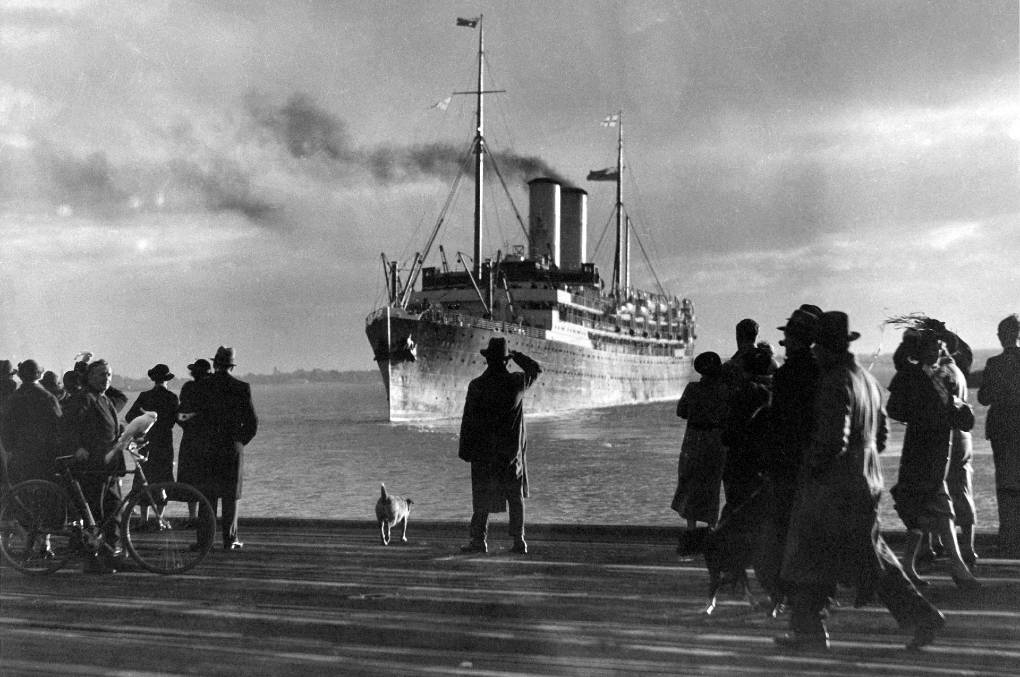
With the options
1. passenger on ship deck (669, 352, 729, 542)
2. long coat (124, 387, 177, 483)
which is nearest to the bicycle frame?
long coat (124, 387, 177, 483)

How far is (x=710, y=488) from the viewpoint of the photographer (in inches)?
227

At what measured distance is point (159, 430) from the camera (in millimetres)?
7840

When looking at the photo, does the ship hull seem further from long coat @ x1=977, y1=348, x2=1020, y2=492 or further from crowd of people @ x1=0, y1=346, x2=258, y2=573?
long coat @ x1=977, y1=348, x2=1020, y2=492

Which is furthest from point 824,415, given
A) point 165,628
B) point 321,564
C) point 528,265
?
point 528,265

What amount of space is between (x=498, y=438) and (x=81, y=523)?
2.48 meters

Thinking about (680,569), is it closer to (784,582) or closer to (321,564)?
(784,582)

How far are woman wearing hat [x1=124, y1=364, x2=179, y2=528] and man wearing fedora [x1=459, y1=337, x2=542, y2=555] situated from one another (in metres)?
2.59

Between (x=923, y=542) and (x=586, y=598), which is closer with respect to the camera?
(x=586, y=598)

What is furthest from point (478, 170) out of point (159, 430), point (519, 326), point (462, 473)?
point (159, 430)

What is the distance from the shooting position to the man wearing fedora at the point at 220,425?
20.6 feet

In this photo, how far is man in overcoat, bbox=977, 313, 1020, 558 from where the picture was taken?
18.5ft

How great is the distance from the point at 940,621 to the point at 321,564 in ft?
11.6

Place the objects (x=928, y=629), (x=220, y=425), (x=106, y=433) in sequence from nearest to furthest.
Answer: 1. (x=928, y=629)
2. (x=106, y=433)
3. (x=220, y=425)

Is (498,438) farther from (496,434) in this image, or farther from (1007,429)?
(1007,429)
